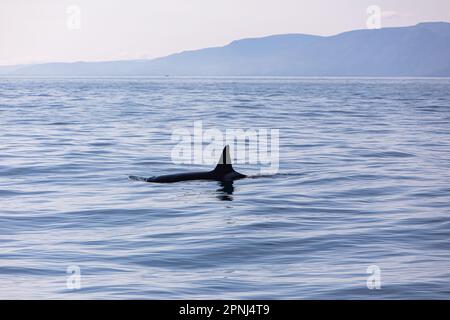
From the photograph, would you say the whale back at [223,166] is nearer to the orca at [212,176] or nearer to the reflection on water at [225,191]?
→ the orca at [212,176]

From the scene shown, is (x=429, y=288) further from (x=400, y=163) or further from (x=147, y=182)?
(x=400, y=163)

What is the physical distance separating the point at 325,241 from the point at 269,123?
3693 cm

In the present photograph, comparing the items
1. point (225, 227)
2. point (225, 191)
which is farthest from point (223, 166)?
point (225, 227)

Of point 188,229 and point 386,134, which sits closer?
point 188,229

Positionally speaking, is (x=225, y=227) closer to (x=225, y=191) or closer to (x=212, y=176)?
(x=225, y=191)

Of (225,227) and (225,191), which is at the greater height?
(225,227)

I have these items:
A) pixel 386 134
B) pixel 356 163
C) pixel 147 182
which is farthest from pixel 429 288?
pixel 386 134

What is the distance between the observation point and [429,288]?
10383 millimetres

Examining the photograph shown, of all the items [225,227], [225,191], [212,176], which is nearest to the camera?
[225,227]

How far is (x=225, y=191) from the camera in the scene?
64.5 ft

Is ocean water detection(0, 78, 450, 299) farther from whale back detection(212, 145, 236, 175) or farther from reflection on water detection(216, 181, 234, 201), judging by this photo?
whale back detection(212, 145, 236, 175)

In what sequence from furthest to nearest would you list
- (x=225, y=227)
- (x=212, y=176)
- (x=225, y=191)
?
(x=212, y=176)
(x=225, y=191)
(x=225, y=227)
